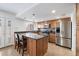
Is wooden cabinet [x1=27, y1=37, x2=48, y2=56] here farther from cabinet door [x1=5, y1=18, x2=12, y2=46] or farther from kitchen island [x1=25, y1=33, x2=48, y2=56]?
cabinet door [x1=5, y1=18, x2=12, y2=46]

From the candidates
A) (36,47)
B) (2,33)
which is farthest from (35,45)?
(2,33)

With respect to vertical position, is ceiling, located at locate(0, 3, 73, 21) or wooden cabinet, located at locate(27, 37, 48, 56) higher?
ceiling, located at locate(0, 3, 73, 21)

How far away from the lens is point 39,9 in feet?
8.16

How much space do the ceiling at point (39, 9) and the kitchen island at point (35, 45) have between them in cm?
44

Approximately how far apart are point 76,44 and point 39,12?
1.13 meters

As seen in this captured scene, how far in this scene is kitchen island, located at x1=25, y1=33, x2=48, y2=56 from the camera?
235 cm

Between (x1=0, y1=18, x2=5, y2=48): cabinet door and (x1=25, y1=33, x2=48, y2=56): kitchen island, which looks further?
(x1=25, y1=33, x2=48, y2=56): kitchen island

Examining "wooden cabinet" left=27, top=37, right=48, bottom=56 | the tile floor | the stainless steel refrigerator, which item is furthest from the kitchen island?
the stainless steel refrigerator

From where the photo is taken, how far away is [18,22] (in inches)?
93.2

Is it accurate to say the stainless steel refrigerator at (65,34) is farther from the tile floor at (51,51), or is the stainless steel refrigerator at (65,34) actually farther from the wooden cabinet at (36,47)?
the wooden cabinet at (36,47)

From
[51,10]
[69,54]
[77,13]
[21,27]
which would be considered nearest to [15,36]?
[21,27]

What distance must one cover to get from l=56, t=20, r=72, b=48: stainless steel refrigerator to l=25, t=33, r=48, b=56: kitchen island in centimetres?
39

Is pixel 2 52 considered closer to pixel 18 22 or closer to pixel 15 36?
pixel 15 36

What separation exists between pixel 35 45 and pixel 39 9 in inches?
34.3
